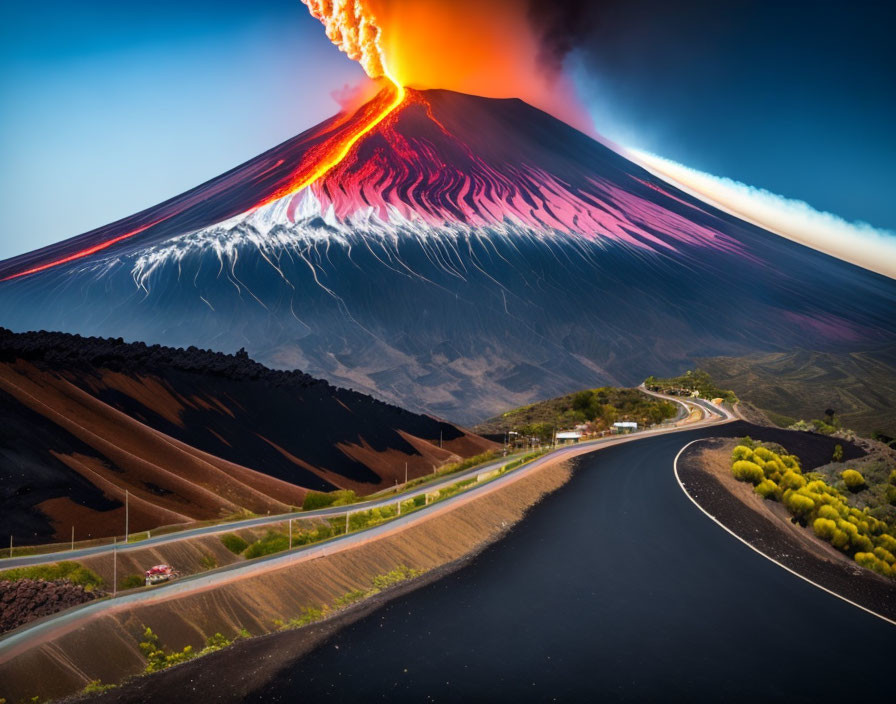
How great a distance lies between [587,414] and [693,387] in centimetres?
3328

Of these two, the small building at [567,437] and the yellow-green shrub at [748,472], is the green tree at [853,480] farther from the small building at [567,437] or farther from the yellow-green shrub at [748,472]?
the small building at [567,437]

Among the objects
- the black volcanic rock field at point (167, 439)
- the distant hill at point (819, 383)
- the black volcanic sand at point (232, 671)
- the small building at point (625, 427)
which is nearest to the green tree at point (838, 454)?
the small building at point (625, 427)

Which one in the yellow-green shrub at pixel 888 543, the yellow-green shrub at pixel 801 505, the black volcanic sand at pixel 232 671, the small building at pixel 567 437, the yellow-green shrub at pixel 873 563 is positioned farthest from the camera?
the small building at pixel 567 437

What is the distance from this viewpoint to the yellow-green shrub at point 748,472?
32906 millimetres

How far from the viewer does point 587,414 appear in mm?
79125

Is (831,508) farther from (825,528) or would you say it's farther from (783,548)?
(783,548)

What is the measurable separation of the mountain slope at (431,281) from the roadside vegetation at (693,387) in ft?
70.8

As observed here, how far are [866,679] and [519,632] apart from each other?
517 cm

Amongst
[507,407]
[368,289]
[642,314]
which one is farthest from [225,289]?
[642,314]

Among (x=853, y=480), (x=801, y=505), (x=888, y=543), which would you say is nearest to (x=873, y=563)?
(x=888, y=543)

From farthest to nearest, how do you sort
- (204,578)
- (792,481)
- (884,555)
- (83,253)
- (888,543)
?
(83,253)
(792,481)
(888,543)
(884,555)
(204,578)

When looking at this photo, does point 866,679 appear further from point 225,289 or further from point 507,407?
point 225,289

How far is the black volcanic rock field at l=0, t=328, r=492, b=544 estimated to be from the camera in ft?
95.7

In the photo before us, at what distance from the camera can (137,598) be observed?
13.2 meters
